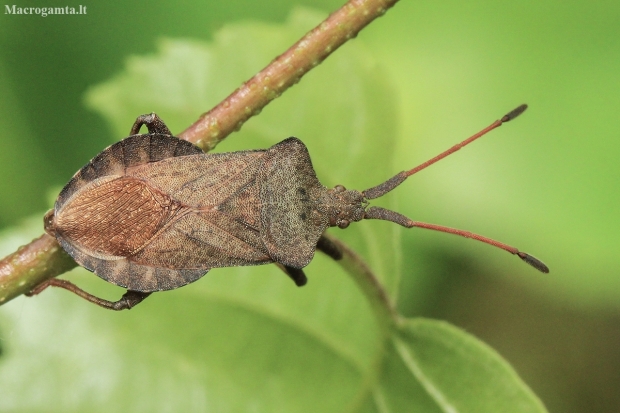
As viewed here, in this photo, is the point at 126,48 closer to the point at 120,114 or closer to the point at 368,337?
the point at 120,114

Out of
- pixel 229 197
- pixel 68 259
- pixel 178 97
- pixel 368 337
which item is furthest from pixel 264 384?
pixel 178 97

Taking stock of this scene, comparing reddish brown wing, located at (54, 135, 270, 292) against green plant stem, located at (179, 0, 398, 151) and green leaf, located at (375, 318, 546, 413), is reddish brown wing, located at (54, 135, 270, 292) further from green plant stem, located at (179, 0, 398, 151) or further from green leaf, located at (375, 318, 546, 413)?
green leaf, located at (375, 318, 546, 413)

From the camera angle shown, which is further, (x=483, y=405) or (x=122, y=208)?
(x=122, y=208)

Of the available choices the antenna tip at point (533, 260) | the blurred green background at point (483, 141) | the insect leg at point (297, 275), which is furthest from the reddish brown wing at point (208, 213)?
the blurred green background at point (483, 141)

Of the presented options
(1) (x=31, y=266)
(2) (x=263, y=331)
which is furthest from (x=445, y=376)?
(1) (x=31, y=266)

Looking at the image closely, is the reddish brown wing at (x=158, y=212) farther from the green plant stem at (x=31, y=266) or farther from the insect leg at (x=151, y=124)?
the green plant stem at (x=31, y=266)

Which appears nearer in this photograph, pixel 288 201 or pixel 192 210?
pixel 192 210

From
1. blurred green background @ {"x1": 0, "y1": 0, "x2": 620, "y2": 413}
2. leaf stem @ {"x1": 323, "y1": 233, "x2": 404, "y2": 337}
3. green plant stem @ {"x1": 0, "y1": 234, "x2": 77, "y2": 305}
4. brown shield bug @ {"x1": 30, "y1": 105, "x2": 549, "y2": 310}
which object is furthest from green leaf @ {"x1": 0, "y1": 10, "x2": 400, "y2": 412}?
green plant stem @ {"x1": 0, "y1": 234, "x2": 77, "y2": 305}

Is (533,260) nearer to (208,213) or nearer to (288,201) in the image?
(288,201)
